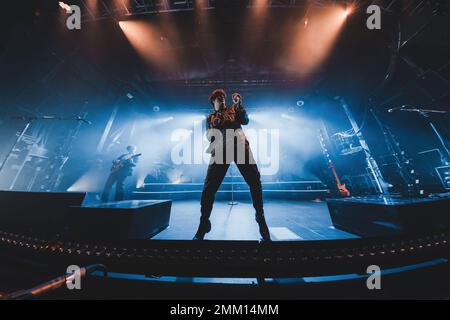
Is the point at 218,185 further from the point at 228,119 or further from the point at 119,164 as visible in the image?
the point at 119,164

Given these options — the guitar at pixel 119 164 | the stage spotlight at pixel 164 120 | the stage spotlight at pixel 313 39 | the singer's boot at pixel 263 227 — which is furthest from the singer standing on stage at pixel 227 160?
the stage spotlight at pixel 164 120

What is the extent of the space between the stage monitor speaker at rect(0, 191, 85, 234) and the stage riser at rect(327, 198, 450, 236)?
343cm

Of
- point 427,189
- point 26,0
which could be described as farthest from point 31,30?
point 427,189

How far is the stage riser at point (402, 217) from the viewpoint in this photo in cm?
162

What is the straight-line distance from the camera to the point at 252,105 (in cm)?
885

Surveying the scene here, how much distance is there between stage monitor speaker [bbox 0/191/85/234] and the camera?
6.19ft

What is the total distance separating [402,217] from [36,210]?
4.09 metres

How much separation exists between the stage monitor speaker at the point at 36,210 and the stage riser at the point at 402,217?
3.43 metres

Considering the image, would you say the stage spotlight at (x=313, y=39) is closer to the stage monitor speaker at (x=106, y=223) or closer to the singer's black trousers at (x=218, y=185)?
the singer's black trousers at (x=218, y=185)

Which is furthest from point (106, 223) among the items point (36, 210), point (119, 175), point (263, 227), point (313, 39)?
point (313, 39)

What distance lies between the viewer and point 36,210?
1.95m

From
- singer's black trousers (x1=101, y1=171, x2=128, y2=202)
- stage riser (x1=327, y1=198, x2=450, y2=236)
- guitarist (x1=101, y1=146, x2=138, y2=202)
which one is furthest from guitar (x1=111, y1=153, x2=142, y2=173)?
stage riser (x1=327, y1=198, x2=450, y2=236)

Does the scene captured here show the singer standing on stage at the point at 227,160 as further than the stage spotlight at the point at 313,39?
No

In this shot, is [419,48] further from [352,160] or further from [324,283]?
[324,283]
